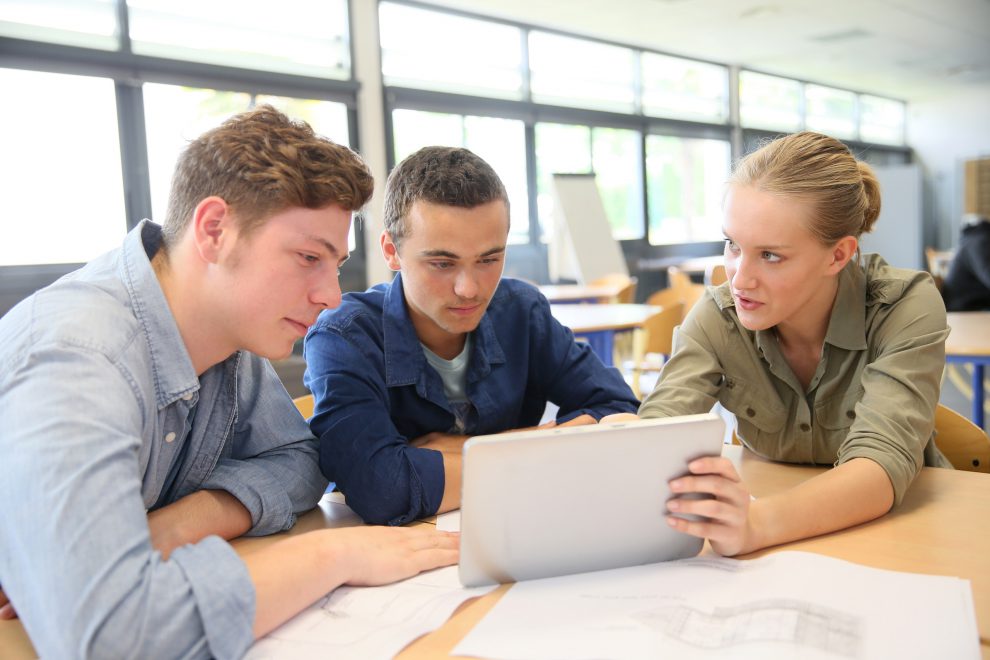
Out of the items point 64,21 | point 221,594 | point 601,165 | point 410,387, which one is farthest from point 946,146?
point 221,594

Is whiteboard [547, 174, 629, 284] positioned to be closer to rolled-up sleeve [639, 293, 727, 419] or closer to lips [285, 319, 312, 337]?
rolled-up sleeve [639, 293, 727, 419]

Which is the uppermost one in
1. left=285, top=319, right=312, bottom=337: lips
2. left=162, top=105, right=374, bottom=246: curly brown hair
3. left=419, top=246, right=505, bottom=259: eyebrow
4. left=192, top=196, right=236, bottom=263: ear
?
left=162, top=105, right=374, bottom=246: curly brown hair

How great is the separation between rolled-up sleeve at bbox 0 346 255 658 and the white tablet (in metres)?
0.26

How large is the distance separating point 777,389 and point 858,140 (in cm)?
1299

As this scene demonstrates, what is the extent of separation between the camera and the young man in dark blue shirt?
121 cm

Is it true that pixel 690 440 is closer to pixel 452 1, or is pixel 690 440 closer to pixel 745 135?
pixel 452 1

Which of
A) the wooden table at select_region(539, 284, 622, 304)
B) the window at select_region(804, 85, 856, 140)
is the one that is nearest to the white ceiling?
the window at select_region(804, 85, 856, 140)

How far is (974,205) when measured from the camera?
44.4 feet

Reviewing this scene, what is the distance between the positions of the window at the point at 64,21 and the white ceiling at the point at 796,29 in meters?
2.81

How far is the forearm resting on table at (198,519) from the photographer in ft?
3.22

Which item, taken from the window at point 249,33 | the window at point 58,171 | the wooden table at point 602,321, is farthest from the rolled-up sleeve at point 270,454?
the window at point 249,33

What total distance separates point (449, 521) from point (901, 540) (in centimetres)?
63

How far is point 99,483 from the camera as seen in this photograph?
72cm

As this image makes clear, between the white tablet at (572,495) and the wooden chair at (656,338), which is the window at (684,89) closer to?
the wooden chair at (656,338)
